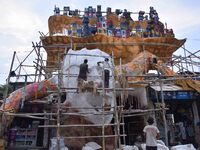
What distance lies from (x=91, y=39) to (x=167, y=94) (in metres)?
5.11

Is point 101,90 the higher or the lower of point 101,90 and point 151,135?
the higher

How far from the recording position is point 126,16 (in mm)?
18891

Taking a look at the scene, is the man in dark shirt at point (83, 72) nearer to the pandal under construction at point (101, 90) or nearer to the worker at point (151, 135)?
the pandal under construction at point (101, 90)

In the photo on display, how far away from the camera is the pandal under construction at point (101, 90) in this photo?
9578mm

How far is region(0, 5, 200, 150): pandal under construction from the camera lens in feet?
31.4

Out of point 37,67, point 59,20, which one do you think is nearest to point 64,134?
point 37,67

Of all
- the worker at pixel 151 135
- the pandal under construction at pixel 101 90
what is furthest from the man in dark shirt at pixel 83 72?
the worker at pixel 151 135

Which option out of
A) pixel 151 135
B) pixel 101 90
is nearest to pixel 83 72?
pixel 101 90

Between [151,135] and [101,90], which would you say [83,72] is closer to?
[101,90]

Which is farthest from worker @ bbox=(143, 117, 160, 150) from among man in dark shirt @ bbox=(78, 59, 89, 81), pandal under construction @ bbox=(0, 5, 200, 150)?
man in dark shirt @ bbox=(78, 59, 89, 81)

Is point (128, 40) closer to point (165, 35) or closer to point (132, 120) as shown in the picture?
point (165, 35)

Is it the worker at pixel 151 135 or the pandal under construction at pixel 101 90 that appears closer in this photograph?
the worker at pixel 151 135

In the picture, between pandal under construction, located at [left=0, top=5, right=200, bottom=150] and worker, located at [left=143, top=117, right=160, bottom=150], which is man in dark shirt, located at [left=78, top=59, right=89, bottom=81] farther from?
worker, located at [left=143, top=117, right=160, bottom=150]

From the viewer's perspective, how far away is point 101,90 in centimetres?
889
